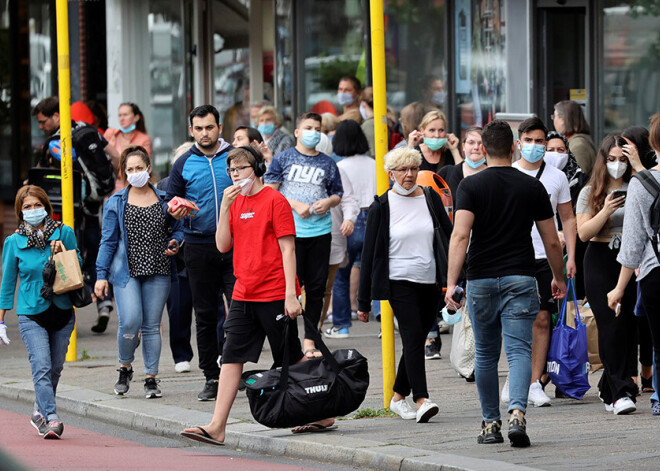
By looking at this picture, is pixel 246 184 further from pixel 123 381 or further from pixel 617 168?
pixel 123 381

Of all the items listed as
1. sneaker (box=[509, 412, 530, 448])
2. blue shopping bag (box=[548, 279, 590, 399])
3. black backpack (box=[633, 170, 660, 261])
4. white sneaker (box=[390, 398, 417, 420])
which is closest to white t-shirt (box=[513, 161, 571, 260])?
blue shopping bag (box=[548, 279, 590, 399])

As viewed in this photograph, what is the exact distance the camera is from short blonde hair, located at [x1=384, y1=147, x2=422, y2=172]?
913 centimetres

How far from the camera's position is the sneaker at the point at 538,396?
970 centimetres

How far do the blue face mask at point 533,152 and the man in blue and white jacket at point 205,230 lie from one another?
90.5 inches

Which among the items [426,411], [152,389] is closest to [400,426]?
[426,411]

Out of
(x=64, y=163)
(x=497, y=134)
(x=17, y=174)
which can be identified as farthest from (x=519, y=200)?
(x=17, y=174)

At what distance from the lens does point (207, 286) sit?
10461 millimetres

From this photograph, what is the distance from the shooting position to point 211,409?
32.9ft

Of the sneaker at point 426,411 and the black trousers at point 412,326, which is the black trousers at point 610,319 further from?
the sneaker at point 426,411

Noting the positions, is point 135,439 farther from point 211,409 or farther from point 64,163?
point 64,163

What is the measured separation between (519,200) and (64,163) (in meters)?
5.79

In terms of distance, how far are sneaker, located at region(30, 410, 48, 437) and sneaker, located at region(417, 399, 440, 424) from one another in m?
2.43

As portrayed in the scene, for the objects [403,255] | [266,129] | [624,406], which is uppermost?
[266,129]

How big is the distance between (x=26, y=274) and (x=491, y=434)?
3.37 metres
